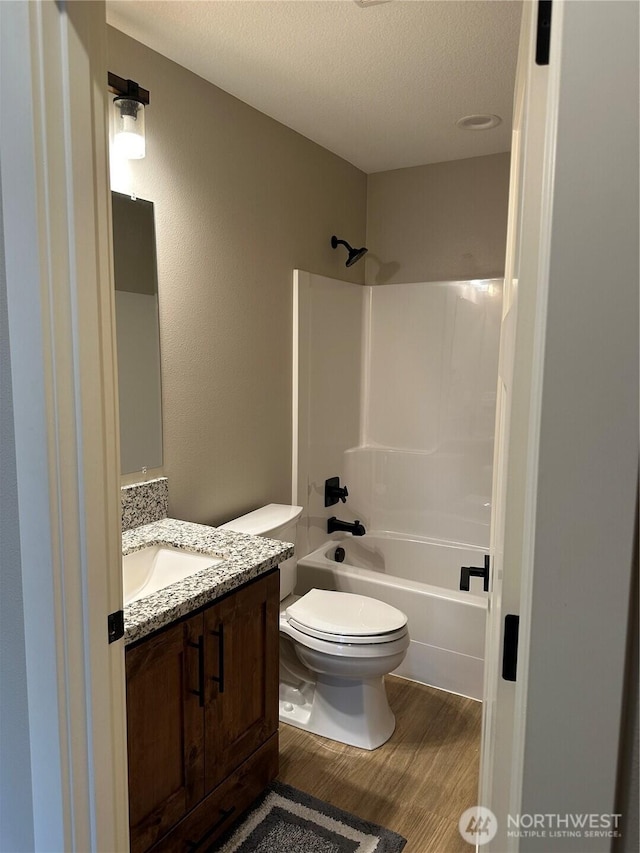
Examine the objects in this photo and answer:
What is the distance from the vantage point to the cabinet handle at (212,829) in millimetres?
1674

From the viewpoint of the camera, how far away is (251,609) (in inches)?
71.3

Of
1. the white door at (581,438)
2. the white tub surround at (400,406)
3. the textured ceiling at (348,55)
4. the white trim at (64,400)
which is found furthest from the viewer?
the white tub surround at (400,406)

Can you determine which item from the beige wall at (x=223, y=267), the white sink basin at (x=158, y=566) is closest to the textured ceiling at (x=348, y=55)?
the beige wall at (x=223, y=267)

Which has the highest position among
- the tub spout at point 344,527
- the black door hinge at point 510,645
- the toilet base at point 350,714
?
the black door hinge at point 510,645

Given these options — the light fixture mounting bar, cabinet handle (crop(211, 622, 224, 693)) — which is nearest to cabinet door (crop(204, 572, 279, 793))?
cabinet handle (crop(211, 622, 224, 693))

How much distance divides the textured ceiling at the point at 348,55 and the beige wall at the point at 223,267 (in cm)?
12

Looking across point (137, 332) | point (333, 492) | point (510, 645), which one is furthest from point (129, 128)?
point (333, 492)

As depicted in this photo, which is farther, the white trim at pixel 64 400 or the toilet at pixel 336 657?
the toilet at pixel 336 657

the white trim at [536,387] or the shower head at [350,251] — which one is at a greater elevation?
the shower head at [350,251]

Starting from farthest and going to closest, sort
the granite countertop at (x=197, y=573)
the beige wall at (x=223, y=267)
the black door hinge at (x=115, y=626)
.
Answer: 1. the beige wall at (x=223, y=267)
2. the granite countertop at (x=197, y=573)
3. the black door hinge at (x=115, y=626)

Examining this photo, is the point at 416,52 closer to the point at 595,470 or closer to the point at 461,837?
the point at 595,470

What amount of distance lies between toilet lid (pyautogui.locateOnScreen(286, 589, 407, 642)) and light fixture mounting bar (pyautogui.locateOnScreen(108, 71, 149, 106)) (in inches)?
72.0

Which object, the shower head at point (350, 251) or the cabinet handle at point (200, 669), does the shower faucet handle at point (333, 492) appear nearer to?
the shower head at point (350, 251)

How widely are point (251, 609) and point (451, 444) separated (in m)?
1.86
